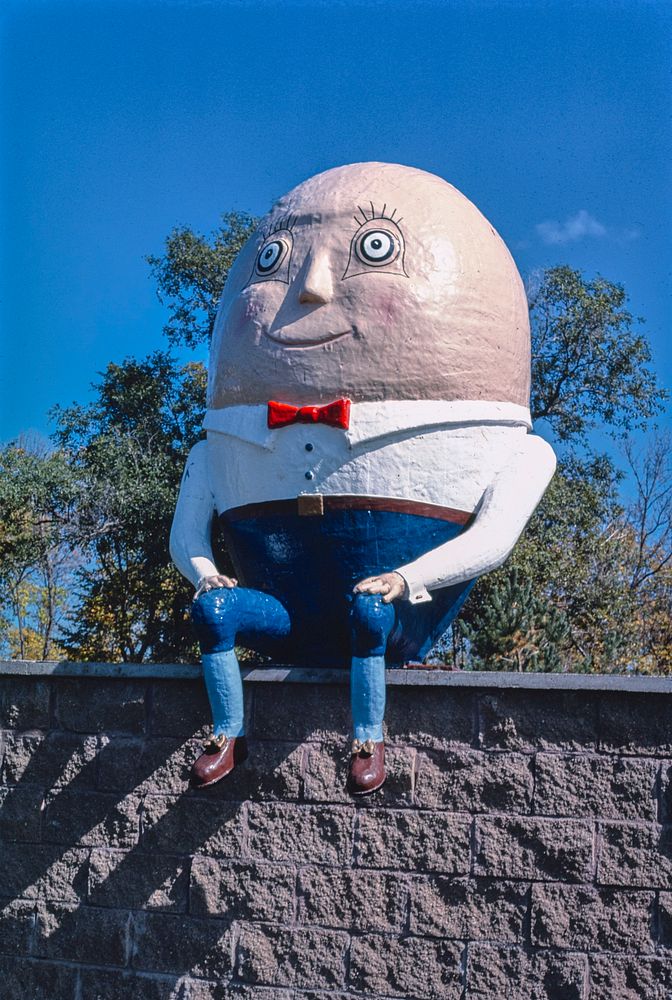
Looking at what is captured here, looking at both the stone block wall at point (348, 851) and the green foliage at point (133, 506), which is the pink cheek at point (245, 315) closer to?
the stone block wall at point (348, 851)

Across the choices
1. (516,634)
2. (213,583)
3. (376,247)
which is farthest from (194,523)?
(516,634)

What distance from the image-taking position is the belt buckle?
466cm

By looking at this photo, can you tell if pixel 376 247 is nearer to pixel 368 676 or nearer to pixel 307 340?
pixel 307 340

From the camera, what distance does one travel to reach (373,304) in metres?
4.69

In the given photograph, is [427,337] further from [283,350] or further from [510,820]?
[510,820]

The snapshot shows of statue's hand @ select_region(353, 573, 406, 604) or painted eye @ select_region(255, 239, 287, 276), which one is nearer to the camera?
statue's hand @ select_region(353, 573, 406, 604)

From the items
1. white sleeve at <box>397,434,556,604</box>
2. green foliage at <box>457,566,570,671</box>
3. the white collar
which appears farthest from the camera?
green foliage at <box>457,566,570,671</box>

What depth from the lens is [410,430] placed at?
15.3ft

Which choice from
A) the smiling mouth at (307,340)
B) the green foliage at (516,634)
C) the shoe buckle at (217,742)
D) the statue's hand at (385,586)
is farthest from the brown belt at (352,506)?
the green foliage at (516,634)

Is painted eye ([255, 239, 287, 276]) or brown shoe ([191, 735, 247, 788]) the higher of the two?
painted eye ([255, 239, 287, 276])

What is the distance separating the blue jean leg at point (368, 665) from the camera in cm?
428

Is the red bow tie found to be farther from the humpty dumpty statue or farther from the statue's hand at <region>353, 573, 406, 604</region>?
the statue's hand at <region>353, 573, 406, 604</region>

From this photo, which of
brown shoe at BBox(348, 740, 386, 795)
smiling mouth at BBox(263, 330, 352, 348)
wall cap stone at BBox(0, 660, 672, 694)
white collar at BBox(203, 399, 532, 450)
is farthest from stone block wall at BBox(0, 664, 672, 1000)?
smiling mouth at BBox(263, 330, 352, 348)

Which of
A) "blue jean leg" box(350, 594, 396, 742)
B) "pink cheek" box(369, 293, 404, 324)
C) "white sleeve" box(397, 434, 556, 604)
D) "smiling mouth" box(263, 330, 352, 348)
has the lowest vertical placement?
"blue jean leg" box(350, 594, 396, 742)
